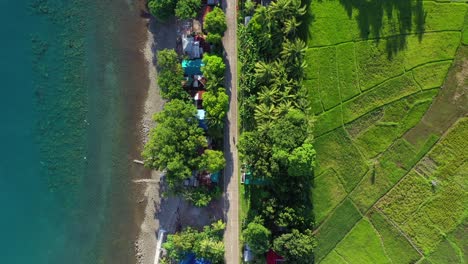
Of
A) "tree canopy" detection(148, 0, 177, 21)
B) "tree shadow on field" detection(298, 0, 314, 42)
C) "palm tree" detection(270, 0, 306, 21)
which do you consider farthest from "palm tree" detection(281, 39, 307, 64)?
"tree canopy" detection(148, 0, 177, 21)

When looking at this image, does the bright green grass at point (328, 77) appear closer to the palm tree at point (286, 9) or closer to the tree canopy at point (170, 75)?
the palm tree at point (286, 9)

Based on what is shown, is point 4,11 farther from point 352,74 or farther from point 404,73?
point 404,73

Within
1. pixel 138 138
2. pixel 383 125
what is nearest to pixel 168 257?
pixel 138 138

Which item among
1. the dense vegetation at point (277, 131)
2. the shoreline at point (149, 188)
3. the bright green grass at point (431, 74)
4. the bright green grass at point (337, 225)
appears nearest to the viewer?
the dense vegetation at point (277, 131)

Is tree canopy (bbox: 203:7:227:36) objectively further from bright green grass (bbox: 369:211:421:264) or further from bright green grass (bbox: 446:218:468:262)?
bright green grass (bbox: 446:218:468:262)

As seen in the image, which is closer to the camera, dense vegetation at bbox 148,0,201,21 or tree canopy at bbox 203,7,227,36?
tree canopy at bbox 203,7,227,36

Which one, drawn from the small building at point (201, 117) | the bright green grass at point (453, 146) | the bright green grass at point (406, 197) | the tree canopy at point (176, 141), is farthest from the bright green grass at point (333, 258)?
the small building at point (201, 117)
